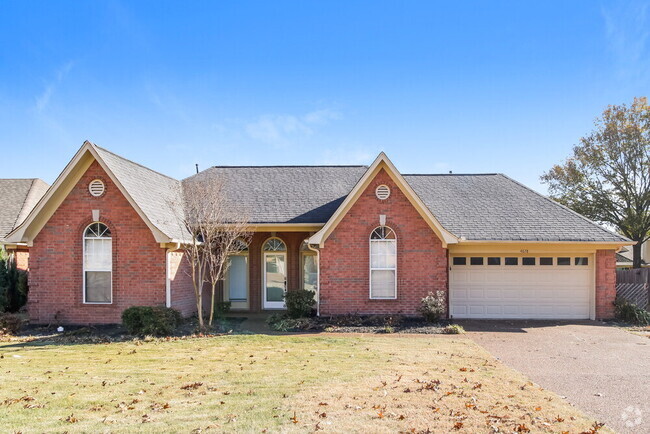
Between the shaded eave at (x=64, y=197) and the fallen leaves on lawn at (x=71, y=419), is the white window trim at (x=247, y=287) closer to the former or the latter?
the shaded eave at (x=64, y=197)

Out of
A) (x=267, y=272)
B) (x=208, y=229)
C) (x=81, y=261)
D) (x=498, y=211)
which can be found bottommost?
(x=267, y=272)

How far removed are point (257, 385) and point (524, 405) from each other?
416cm

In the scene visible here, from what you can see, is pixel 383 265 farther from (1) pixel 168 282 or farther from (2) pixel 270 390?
(2) pixel 270 390

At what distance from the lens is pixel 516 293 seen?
54.2ft

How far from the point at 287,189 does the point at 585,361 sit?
11997 mm

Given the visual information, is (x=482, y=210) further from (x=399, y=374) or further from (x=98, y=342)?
(x=98, y=342)

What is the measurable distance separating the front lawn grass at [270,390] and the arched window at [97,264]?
3095 millimetres

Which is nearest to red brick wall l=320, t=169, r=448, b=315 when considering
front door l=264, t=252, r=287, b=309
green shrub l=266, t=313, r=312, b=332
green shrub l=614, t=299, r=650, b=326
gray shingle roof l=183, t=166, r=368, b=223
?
green shrub l=266, t=313, r=312, b=332

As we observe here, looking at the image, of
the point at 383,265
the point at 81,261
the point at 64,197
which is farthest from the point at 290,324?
the point at 64,197

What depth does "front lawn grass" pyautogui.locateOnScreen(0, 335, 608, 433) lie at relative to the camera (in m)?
6.24

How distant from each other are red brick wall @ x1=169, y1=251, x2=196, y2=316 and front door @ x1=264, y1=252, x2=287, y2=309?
10.2 ft

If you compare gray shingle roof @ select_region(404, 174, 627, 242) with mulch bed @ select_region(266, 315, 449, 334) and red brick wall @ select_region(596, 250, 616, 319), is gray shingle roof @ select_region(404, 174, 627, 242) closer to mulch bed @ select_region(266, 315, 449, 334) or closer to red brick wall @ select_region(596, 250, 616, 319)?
red brick wall @ select_region(596, 250, 616, 319)

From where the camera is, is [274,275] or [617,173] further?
[617,173]

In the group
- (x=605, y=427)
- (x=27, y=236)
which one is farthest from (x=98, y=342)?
(x=605, y=427)
